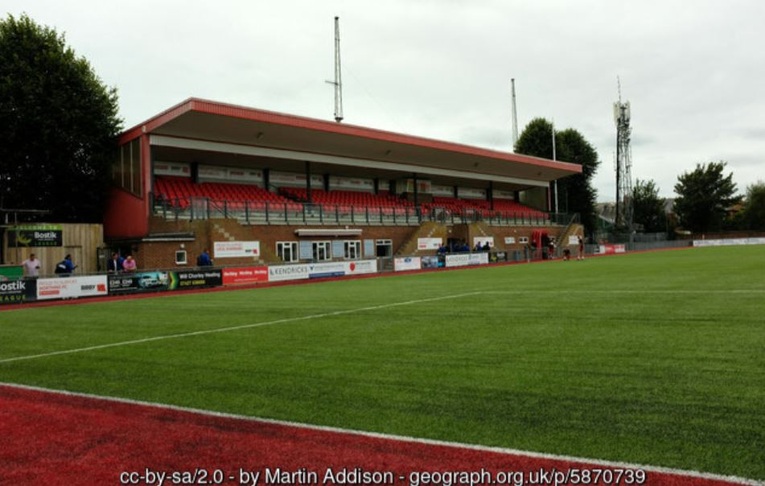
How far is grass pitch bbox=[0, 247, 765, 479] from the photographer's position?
4.52 meters

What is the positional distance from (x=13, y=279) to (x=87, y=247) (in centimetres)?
873

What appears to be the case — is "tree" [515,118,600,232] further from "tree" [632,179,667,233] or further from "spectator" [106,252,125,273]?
"spectator" [106,252,125,273]

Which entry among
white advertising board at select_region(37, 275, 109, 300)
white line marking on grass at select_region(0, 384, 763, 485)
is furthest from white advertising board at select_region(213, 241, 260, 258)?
white line marking on grass at select_region(0, 384, 763, 485)

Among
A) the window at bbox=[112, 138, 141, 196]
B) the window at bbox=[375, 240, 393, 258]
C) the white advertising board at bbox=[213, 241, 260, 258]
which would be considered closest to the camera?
the white advertising board at bbox=[213, 241, 260, 258]

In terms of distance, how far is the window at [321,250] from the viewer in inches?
1458

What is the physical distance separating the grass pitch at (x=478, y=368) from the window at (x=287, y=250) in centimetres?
2028

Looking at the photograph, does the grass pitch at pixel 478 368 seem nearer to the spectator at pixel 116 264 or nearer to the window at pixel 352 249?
the spectator at pixel 116 264

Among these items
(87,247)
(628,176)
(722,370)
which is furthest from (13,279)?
(628,176)

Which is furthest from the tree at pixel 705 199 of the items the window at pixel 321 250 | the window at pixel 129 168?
the window at pixel 129 168

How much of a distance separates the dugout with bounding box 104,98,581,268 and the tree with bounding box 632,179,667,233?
120 feet

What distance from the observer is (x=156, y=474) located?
409 centimetres

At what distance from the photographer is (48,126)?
31672 millimetres

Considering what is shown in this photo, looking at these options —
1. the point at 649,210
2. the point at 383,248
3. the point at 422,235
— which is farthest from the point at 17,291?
the point at 649,210

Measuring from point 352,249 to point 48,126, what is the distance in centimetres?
1939
